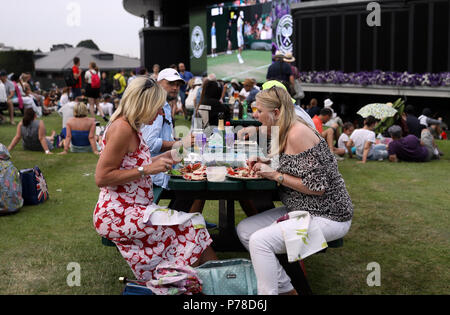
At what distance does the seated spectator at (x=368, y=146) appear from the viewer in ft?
35.3

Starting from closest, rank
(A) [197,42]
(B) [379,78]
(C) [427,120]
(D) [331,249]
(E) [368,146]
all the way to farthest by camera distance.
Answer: (D) [331,249], (E) [368,146], (C) [427,120], (B) [379,78], (A) [197,42]

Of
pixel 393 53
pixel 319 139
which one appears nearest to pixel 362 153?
pixel 319 139

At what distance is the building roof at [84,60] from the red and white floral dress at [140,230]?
1742 inches

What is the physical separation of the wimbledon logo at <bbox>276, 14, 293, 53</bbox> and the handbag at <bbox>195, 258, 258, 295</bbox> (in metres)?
19.8

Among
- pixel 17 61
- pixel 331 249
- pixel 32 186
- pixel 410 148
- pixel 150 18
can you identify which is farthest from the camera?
pixel 17 61

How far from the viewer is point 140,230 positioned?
3.52 metres

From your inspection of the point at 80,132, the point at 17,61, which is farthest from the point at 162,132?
the point at 17,61

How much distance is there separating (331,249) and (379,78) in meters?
14.5

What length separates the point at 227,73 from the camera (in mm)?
25359

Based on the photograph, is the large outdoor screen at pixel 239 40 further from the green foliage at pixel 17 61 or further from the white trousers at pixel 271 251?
the white trousers at pixel 271 251

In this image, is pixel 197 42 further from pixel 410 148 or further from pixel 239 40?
pixel 410 148

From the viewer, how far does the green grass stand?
4258 mm
